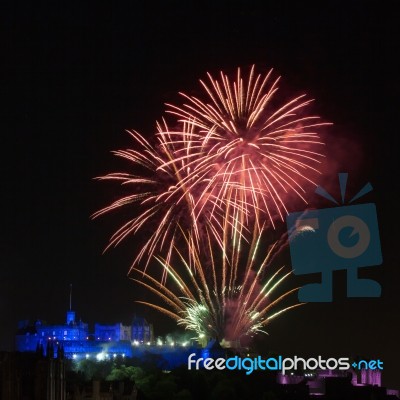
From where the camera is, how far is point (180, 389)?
63.6m

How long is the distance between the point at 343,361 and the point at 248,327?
1499 centimetres

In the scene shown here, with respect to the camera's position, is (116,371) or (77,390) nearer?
(77,390)

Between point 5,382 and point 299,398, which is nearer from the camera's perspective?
point 5,382

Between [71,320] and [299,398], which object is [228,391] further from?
[71,320]

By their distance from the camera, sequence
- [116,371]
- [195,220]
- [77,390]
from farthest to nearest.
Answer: [116,371] < [195,220] < [77,390]

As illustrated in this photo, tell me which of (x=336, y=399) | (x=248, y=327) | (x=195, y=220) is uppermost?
(x=195, y=220)

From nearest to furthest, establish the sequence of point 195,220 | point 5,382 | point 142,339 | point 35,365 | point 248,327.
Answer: point 5,382, point 35,365, point 195,220, point 248,327, point 142,339

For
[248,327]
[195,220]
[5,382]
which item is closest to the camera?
[5,382]

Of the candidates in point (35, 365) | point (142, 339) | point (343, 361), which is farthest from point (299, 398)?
point (142, 339)

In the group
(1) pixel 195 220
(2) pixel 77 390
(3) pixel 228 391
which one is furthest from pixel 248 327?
(2) pixel 77 390

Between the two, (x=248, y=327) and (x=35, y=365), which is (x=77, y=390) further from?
(x=248, y=327)

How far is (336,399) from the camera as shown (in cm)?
6106

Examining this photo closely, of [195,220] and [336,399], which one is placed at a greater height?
[195,220]

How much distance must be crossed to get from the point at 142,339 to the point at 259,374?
38231 millimetres
